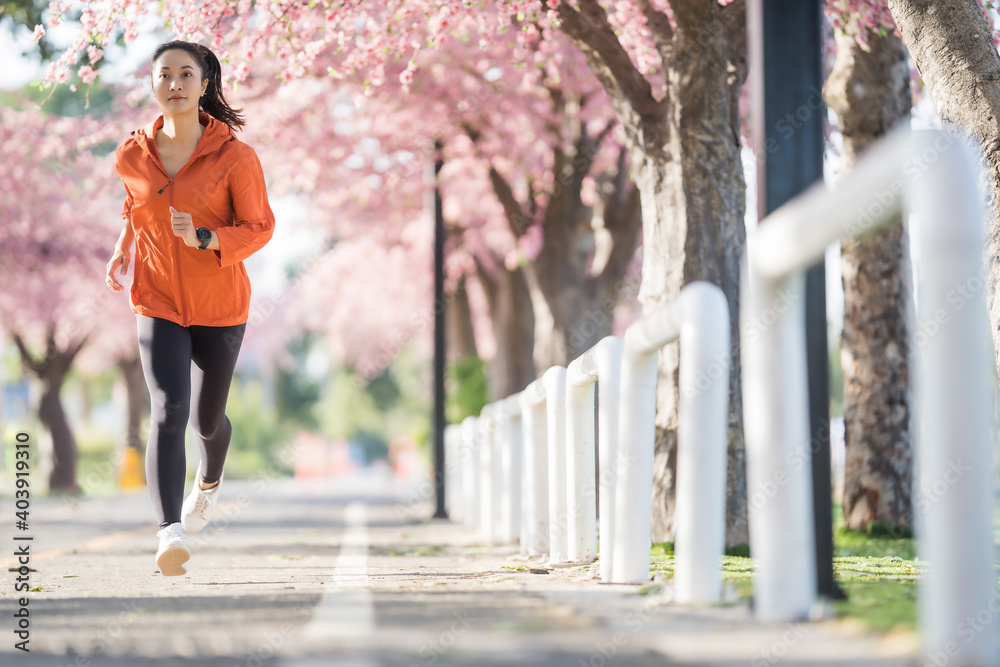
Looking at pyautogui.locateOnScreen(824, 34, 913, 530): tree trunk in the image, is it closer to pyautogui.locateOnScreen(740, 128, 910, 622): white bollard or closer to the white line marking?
the white line marking

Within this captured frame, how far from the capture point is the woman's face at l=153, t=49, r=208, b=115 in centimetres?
465

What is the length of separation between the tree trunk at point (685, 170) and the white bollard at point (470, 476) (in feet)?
12.3

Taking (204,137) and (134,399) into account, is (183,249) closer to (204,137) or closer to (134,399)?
(204,137)

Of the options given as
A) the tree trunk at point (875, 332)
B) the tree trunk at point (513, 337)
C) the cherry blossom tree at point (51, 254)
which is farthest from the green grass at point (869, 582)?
the cherry blossom tree at point (51, 254)

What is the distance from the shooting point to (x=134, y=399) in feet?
84.7

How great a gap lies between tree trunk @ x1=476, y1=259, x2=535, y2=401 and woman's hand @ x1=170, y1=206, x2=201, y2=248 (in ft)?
37.8

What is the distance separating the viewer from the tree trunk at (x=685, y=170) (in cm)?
662

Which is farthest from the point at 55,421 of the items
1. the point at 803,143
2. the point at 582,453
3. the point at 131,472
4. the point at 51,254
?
the point at 803,143

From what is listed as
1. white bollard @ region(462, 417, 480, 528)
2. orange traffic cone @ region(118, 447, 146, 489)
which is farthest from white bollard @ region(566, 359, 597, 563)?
orange traffic cone @ region(118, 447, 146, 489)

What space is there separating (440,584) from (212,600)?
0.88m

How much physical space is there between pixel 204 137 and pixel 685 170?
3.17m

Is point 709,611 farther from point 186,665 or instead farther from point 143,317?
point 143,317

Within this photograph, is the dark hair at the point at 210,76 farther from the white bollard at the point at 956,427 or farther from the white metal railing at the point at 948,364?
the white bollard at the point at 956,427

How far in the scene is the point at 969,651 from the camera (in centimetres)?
215
